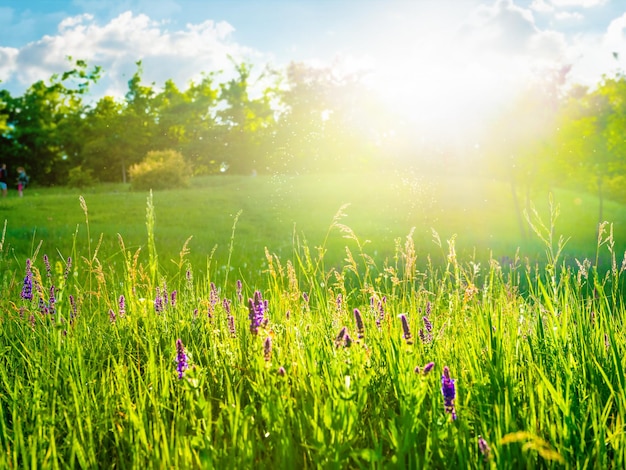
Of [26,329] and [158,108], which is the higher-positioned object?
[158,108]

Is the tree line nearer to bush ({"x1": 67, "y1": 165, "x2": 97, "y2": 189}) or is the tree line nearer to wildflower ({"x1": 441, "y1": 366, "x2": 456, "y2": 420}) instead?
bush ({"x1": 67, "y1": 165, "x2": 97, "y2": 189})

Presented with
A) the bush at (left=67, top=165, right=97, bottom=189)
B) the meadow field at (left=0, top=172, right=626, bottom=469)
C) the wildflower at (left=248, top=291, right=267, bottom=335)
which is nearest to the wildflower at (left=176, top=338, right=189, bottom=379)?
the meadow field at (left=0, top=172, right=626, bottom=469)

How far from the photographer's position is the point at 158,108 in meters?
52.5

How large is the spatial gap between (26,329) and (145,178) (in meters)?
32.1

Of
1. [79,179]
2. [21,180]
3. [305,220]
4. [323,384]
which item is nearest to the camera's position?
[323,384]

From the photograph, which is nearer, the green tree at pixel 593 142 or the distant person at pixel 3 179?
the green tree at pixel 593 142

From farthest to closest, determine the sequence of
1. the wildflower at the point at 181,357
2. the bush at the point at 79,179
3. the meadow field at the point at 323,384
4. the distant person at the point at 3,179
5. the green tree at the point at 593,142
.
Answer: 1. the bush at the point at 79,179
2. the distant person at the point at 3,179
3. the green tree at the point at 593,142
4. the wildflower at the point at 181,357
5. the meadow field at the point at 323,384

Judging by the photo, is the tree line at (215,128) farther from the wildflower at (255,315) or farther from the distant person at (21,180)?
the wildflower at (255,315)

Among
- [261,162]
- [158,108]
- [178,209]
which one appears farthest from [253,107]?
[178,209]

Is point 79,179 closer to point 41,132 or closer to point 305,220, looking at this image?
point 41,132

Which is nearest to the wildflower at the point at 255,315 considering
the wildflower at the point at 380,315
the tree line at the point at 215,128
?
the wildflower at the point at 380,315

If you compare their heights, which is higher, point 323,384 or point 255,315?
point 255,315

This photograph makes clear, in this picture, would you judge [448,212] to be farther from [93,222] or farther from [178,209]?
[93,222]

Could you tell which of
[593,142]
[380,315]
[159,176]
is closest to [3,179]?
[159,176]
